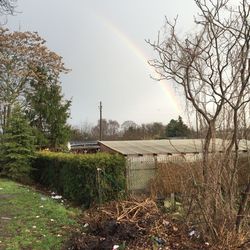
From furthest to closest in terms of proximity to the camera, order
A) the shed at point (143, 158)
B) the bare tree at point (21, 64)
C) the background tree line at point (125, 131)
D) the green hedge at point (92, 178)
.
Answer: the background tree line at point (125, 131) < the bare tree at point (21, 64) < the shed at point (143, 158) < the green hedge at point (92, 178)

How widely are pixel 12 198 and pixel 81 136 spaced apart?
49.4 m

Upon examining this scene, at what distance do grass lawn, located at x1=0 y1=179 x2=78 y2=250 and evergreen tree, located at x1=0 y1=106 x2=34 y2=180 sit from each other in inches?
277

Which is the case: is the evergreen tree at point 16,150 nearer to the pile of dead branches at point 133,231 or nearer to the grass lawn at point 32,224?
the grass lawn at point 32,224

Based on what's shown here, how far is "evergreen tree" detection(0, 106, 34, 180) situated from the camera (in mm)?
19047

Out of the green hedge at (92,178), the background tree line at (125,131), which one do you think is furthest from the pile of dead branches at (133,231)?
the background tree line at (125,131)

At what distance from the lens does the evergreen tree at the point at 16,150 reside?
62.5 feet

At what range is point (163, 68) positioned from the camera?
7531 mm

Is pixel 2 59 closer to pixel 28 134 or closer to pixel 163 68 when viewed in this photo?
pixel 28 134

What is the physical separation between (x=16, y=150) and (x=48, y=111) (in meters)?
8.37

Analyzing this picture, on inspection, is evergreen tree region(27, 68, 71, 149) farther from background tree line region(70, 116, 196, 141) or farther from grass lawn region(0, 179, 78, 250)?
background tree line region(70, 116, 196, 141)

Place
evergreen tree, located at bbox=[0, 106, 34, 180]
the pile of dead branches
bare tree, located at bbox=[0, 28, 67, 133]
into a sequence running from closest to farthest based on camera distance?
the pile of dead branches, evergreen tree, located at bbox=[0, 106, 34, 180], bare tree, located at bbox=[0, 28, 67, 133]

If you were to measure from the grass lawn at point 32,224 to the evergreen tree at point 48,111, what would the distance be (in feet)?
49.7

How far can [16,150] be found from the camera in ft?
63.2

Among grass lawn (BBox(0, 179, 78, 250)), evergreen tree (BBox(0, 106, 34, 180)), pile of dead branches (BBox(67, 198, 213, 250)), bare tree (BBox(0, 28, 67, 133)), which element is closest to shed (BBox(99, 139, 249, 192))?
evergreen tree (BBox(0, 106, 34, 180))
